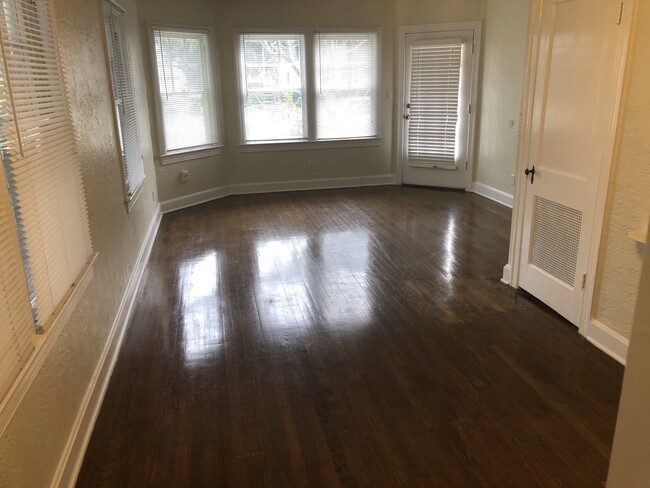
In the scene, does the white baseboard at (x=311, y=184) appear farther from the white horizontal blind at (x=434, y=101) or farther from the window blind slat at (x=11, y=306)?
the window blind slat at (x=11, y=306)

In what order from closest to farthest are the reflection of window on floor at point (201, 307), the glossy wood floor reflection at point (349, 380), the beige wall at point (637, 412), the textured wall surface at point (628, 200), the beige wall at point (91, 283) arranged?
the beige wall at point (637, 412) < the beige wall at point (91, 283) < the glossy wood floor reflection at point (349, 380) < the textured wall surface at point (628, 200) < the reflection of window on floor at point (201, 307)

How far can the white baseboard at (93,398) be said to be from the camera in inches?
78.5

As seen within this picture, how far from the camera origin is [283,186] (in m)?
7.30

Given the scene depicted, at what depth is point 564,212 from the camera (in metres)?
3.19

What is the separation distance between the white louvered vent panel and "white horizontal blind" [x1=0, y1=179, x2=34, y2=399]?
9.25 feet

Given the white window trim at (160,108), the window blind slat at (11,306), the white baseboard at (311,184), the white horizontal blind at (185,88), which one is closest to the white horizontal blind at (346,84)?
the white baseboard at (311,184)

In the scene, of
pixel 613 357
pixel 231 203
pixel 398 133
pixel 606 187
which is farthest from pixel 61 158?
pixel 398 133

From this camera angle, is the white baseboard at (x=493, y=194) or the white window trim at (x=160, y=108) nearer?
the white window trim at (x=160, y=108)

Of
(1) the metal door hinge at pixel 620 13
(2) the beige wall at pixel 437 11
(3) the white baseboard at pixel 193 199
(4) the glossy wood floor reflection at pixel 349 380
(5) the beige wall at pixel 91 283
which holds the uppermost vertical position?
(2) the beige wall at pixel 437 11

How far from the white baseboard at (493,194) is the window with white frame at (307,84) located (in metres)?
1.67

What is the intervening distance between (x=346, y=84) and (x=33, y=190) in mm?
5709

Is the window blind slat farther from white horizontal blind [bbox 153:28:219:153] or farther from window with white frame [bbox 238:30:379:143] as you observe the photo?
window with white frame [bbox 238:30:379:143]

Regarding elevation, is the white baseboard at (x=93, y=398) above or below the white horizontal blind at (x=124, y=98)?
below

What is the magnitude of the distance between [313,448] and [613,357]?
5.69 ft
